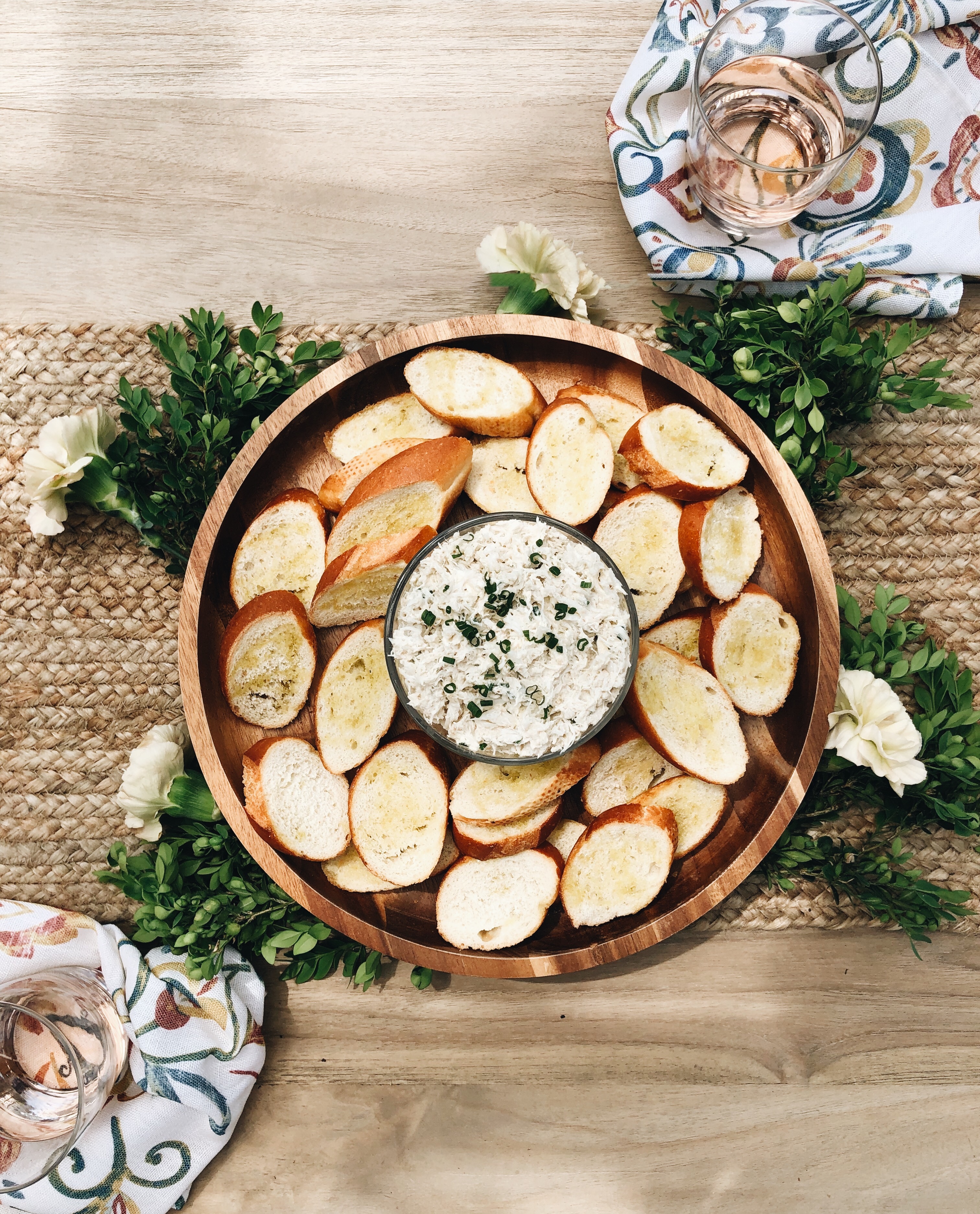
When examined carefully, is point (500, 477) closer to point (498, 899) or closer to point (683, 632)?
point (683, 632)

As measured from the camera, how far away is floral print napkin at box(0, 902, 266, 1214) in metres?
1.64

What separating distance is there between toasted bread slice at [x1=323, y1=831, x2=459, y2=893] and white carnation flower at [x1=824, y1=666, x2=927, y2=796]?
769mm

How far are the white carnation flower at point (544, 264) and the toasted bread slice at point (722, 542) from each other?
1.60 feet

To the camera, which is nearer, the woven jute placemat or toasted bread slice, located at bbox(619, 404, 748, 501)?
toasted bread slice, located at bbox(619, 404, 748, 501)

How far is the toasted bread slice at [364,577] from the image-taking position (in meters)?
1.49

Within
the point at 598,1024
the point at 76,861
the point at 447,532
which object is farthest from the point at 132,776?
the point at 598,1024

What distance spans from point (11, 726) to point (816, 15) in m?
2.23

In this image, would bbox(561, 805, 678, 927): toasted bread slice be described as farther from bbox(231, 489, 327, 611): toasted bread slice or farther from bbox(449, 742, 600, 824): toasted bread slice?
bbox(231, 489, 327, 611): toasted bread slice

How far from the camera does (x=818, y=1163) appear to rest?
69.7 inches

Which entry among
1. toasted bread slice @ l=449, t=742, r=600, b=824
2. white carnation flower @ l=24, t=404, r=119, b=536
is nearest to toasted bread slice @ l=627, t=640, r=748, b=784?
toasted bread slice @ l=449, t=742, r=600, b=824

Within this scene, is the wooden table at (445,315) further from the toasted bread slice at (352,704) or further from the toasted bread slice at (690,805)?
the toasted bread slice at (352,704)

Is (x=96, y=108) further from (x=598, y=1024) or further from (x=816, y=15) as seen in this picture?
(x=598, y=1024)

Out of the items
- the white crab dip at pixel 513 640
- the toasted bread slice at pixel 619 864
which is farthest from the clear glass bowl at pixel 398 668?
the toasted bread slice at pixel 619 864

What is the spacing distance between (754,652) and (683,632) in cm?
14
